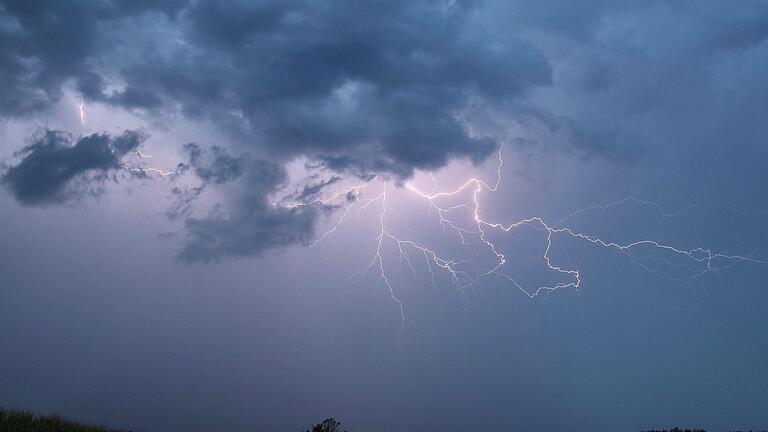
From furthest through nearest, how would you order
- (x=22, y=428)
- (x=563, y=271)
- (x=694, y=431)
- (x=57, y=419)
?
(x=563, y=271) → (x=694, y=431) → (x=57, y=419) → (x=22, y=428)

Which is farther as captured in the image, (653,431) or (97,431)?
(653,431)

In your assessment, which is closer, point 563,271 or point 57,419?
point 57,419

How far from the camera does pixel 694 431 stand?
1948 centimetres

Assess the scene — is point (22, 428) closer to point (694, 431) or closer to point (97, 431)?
point (97, 431)

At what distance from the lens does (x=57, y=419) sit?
11.8 metres

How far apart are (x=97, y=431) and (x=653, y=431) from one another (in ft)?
57.2

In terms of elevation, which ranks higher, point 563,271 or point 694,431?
point 563,271

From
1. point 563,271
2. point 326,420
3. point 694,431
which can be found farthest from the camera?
point 563,271

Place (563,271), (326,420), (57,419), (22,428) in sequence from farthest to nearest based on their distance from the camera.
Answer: (563,271) < (326,420) < (57,419) < (22,428)

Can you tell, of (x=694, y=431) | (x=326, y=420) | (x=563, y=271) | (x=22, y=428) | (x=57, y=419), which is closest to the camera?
(x=22, y=428)

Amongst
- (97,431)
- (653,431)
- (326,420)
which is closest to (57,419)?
(97,431)

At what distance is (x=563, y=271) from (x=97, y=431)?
2400cm

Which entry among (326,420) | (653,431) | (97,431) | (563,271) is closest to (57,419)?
(97,431)

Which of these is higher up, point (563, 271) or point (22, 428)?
point (563, 271)
